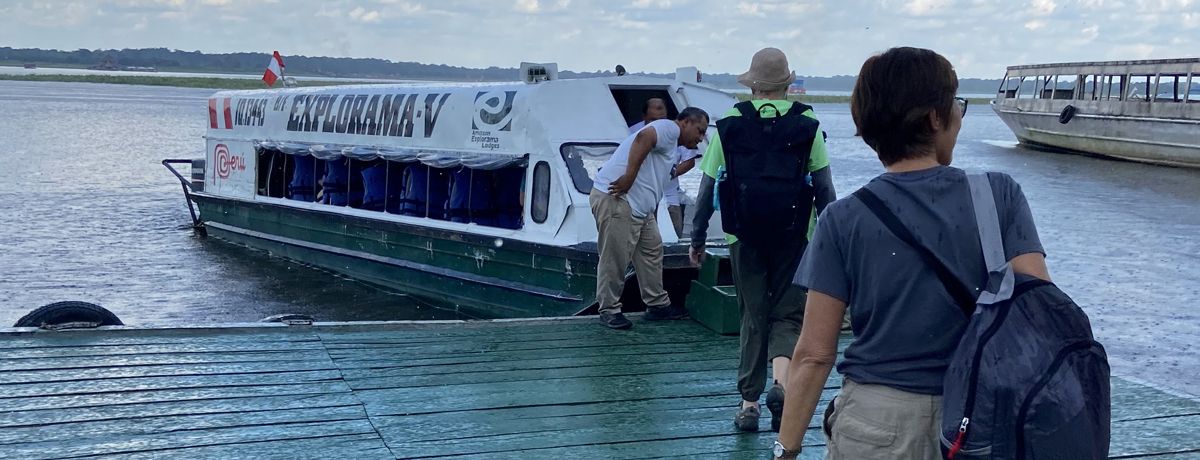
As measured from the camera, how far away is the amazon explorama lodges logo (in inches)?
419

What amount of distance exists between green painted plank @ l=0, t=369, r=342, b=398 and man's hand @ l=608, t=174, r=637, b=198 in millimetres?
2286

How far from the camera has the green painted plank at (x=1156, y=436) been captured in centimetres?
519

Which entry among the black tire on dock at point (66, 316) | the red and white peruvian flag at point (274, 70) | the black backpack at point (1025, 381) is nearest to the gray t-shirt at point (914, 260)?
the black backpack at point (1025, 381)

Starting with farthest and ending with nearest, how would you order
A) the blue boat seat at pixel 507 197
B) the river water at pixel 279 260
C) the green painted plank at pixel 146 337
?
the river water at pixel 279 260 < the blue boat seat at pixel 507 197 < the green painted plank at pixel 146 337

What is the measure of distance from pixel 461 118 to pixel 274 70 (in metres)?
8.36

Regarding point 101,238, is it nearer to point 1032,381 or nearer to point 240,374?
point 240,374

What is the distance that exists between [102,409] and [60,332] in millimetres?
1797

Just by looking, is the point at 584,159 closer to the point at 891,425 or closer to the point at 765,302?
the point at 765,302

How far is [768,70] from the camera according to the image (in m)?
4.98

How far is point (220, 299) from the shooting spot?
49.5 ft

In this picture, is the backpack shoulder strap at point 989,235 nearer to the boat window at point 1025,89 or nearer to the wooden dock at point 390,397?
the wooden dock at point 390,397

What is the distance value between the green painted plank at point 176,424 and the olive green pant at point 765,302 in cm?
189

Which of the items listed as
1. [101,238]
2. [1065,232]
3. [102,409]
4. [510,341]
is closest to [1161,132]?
[1065,232]

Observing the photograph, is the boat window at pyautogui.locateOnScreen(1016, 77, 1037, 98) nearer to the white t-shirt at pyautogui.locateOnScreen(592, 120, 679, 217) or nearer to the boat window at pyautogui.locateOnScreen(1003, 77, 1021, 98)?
the boat window at pyautogui.locateOnScreen(1003, 77, 1021, 98)
